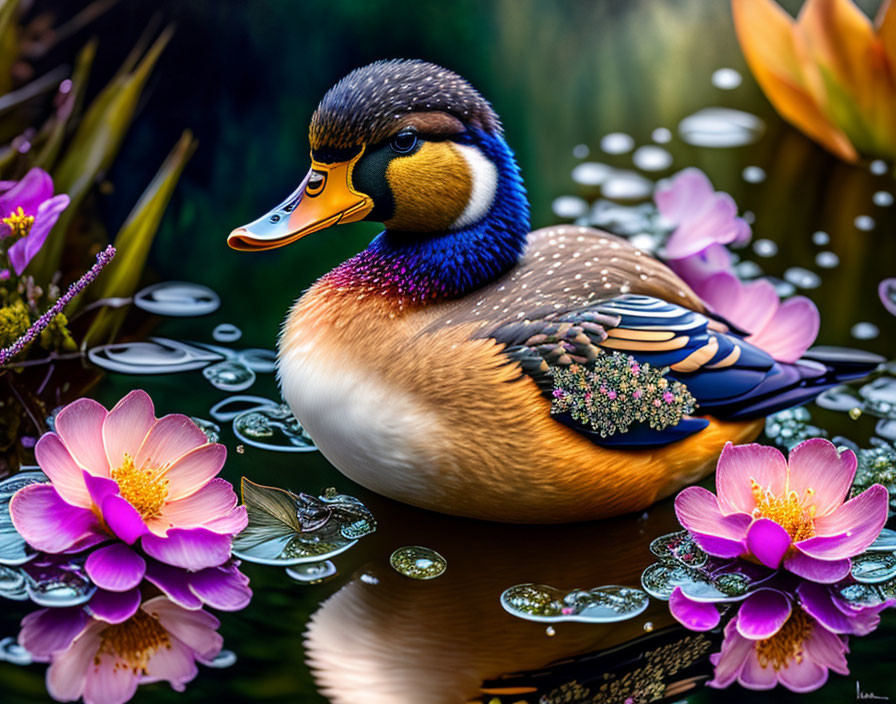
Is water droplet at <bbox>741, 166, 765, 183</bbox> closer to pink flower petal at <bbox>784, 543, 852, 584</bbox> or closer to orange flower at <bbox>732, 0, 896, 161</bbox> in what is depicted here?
orange flower at <bbox>732, 0, 896, 161</bbox>

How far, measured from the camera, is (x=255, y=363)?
1.80m

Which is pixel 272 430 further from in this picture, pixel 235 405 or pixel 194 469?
pixel 194 469

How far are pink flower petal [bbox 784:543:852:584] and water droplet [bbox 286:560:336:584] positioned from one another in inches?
19.5

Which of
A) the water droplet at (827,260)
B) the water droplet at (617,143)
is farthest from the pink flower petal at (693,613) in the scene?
the water droplet at (617,143)

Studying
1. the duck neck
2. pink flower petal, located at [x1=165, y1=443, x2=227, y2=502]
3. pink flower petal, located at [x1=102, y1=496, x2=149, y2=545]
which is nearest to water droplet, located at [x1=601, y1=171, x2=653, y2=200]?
the duck neck

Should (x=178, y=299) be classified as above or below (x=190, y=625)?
above

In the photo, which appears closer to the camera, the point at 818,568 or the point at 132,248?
the point at 818,568

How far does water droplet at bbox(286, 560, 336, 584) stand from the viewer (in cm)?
144

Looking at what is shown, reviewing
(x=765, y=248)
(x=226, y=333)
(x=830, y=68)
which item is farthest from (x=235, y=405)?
(x=830, y=68)

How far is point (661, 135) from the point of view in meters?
2.30

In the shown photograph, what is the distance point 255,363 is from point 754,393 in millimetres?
660

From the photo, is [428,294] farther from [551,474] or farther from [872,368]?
[872,368]

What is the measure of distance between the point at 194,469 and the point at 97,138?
76cm

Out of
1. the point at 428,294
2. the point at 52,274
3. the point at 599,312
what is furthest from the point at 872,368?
the point at 52,274
